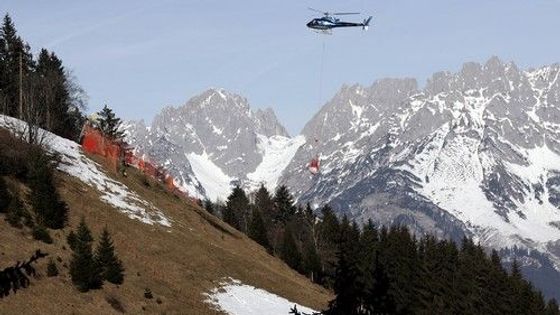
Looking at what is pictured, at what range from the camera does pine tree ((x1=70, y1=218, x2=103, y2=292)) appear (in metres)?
50.2

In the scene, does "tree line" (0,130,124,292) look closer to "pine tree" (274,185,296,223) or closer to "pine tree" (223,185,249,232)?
"pine tree" (223,185,249,232)

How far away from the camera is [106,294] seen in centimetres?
5119

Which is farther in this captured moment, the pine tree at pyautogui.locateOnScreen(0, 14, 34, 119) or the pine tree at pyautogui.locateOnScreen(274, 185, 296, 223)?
the pine tree at pyautogui.locateOnScreen(274, 185, 296, 223)

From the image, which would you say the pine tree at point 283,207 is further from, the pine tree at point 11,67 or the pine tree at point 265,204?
the pine tree at point 11,67

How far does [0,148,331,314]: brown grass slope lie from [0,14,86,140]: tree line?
12520mm

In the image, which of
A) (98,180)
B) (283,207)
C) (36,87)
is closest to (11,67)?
(36,87)

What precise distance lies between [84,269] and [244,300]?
15.3 m

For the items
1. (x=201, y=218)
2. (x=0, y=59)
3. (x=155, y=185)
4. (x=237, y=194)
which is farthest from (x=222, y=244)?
(x=237, y=194)

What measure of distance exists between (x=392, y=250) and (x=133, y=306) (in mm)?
54551

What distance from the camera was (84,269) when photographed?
50.2 m

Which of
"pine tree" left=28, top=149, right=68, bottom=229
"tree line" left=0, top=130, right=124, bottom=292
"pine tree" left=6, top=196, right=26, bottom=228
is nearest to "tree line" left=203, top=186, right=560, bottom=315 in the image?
"tree line" left=0, top=130, right=124, bottom=292

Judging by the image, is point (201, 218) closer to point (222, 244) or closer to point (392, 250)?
point (222, 244)

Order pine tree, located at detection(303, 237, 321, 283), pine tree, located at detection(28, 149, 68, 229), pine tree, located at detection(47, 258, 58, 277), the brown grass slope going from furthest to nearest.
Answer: pine tree, located at detection(303, 237, 321, 283), pine tree, located at detection(28, 149, 68, 229), pine tree, located at detection(47, 258, 58, 277), the brown grass slope

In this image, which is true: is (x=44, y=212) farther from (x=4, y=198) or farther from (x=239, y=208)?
(x=239, y=208)
